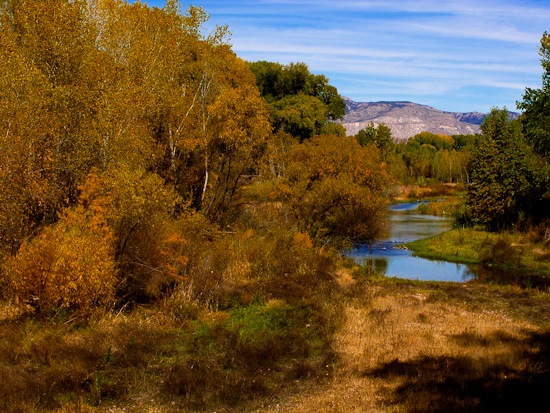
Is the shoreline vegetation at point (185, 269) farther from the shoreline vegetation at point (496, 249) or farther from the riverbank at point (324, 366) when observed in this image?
the shoreline vegetation at point (496, 249)

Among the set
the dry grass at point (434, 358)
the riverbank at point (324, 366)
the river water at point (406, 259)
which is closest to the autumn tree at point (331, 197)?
the river water at point (406, 259)

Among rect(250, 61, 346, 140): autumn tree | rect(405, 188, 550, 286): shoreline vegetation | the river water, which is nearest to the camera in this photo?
the river water

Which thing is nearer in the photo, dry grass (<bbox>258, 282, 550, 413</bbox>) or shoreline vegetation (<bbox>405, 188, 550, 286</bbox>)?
dry grass (<bbox>258, 282, 550, 413</bbox>)

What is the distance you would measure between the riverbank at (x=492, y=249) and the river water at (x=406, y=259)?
144 centimetres

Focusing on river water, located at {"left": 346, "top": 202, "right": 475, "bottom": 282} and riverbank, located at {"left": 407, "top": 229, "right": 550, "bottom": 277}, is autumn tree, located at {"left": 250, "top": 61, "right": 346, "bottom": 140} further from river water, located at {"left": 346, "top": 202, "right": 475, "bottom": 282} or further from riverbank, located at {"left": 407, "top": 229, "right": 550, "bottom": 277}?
riverbank, located at {"left": 407, "top": 229, "right": 550, "bottom": 277}

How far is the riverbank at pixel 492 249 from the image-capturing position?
35.5m

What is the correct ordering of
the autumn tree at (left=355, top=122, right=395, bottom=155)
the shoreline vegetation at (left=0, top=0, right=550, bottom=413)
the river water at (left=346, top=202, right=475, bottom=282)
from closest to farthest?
the shoreline vegetation at (left=0, top=0, right=550, bottom=413), the river water at (left=346, top=202, right=475, bottom=282), the autumn tree at (left=355, top=122, right=395, bottom=155)

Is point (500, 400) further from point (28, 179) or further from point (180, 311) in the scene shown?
point (28, 179)

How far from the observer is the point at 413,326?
18047mm

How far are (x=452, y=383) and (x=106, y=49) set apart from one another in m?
20.3

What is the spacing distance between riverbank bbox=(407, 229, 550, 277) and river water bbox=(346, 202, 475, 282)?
1440 millimetres

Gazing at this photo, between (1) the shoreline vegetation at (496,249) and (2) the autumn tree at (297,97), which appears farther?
(2) the autumn tree at (297,97)

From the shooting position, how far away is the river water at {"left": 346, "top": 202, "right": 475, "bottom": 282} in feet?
111

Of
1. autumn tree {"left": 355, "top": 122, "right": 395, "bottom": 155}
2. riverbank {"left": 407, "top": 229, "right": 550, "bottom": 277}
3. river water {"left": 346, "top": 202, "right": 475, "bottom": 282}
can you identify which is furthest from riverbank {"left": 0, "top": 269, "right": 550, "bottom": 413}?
autumn tree {"left": 355, "top": 122, "right": 395, "bottom": 155}
